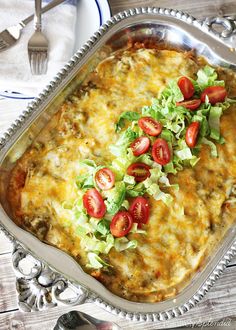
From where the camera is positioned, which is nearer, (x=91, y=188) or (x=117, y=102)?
(x=91, y=188)

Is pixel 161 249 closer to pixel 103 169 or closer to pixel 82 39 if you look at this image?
pixel 103 169

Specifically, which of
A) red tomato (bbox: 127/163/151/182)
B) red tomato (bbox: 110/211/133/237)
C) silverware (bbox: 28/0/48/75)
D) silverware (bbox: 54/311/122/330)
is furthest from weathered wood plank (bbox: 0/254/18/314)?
silverware (bbox: 28/0/48/75)

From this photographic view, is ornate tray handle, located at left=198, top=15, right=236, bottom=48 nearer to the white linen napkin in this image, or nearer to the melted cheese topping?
the melted cheese topping

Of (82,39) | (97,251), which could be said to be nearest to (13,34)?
(82,39)

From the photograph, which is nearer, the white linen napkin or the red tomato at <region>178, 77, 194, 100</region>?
the red tomato at <region>178, 77, 194, 100</region>

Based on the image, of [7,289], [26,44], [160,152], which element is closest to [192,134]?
[160,152]

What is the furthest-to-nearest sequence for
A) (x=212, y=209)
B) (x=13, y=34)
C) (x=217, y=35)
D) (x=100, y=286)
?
(x=13, y=34), (x=217, y=35), (x=212, y=209), (x=100, y=286)
